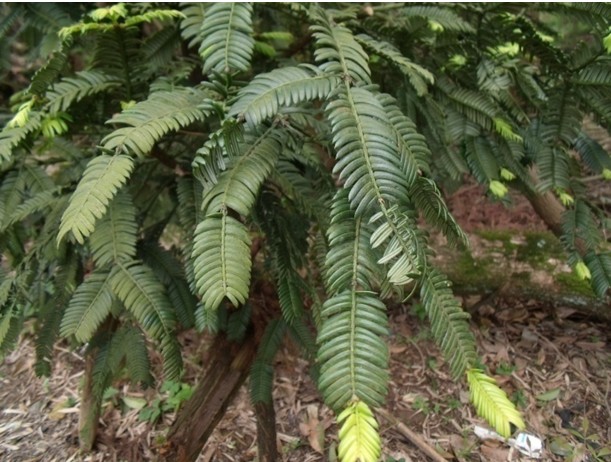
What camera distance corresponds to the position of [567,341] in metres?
→ 2.52

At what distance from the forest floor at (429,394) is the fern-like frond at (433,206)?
151cm

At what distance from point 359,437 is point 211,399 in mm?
1450

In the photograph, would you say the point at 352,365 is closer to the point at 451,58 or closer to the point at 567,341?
the point at 451,58

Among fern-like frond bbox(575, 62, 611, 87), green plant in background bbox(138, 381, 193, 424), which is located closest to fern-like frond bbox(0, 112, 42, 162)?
green plant in background bbox(138, 381, 193, 424)

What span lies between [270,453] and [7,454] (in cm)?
127

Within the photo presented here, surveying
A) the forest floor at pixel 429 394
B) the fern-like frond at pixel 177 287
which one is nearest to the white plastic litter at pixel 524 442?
the forest floor at pixel 429 394

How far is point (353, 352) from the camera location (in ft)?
2.27

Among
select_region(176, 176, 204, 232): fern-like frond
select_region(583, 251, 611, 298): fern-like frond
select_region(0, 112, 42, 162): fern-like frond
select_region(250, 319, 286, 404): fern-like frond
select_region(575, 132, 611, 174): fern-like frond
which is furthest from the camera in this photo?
select_region(250, 319, 286, 404): fern-like frond

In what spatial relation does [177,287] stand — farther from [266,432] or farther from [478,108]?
[478,108]

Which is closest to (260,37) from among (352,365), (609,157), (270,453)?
(609,157)

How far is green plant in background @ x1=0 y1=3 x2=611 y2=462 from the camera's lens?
782mm

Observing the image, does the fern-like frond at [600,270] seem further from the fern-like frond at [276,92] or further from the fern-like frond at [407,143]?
the fern-like frond at [276,92]

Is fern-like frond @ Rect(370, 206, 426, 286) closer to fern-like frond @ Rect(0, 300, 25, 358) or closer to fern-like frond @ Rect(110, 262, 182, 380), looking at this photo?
fern-like frond @ Rect(110, 262, 182, 380)

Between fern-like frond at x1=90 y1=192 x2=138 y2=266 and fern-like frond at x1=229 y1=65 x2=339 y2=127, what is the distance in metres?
0.54
